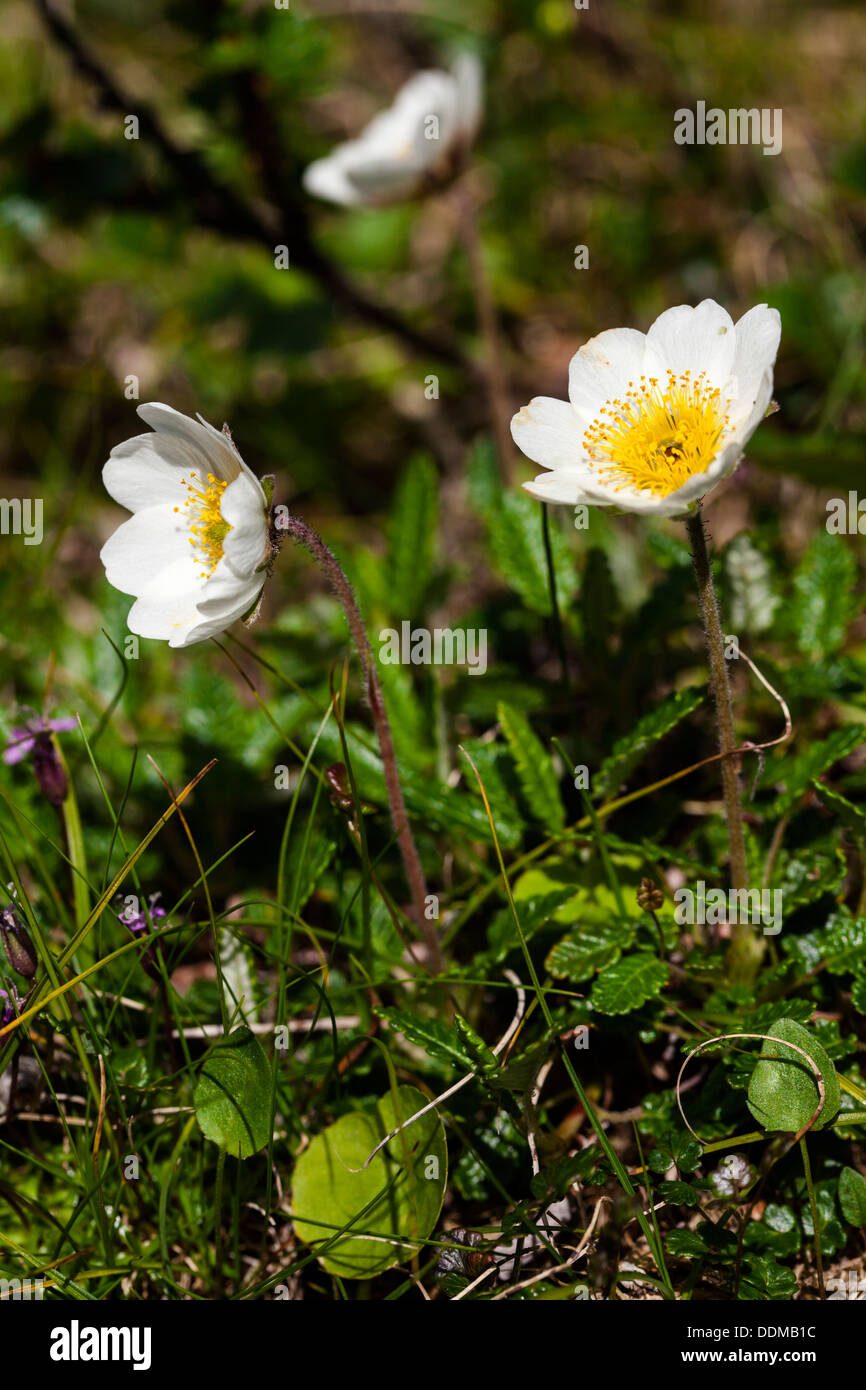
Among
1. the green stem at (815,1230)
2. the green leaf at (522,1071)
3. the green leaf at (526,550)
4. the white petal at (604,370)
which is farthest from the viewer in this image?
the green leaf at (526,550)

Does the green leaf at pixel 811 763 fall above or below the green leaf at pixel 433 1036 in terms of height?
above

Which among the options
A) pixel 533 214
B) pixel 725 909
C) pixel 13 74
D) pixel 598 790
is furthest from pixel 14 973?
pixel 13 74

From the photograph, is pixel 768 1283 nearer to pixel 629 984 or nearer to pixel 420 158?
pixel 629 984

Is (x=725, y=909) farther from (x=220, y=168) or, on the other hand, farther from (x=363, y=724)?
(x=220, y=168)

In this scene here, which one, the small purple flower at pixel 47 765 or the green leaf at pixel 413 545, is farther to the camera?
the green leaf at pixel 413 545

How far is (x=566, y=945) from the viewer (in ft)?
7.65

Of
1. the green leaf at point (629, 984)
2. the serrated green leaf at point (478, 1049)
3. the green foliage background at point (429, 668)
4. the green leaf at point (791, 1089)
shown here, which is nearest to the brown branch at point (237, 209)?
the green foliage background at point (429, 668)

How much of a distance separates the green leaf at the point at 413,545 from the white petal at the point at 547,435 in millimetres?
1085

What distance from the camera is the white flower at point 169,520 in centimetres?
219

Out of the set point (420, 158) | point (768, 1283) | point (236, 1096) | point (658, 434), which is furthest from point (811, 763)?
point (420, 158)

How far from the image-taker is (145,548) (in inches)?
92.1

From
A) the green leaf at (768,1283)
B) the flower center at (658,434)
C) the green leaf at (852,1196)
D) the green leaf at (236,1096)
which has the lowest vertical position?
the green leaf at (768,1283)

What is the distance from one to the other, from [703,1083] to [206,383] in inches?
148

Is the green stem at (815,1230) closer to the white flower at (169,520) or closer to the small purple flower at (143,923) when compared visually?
the small purple flower at (143,923)
